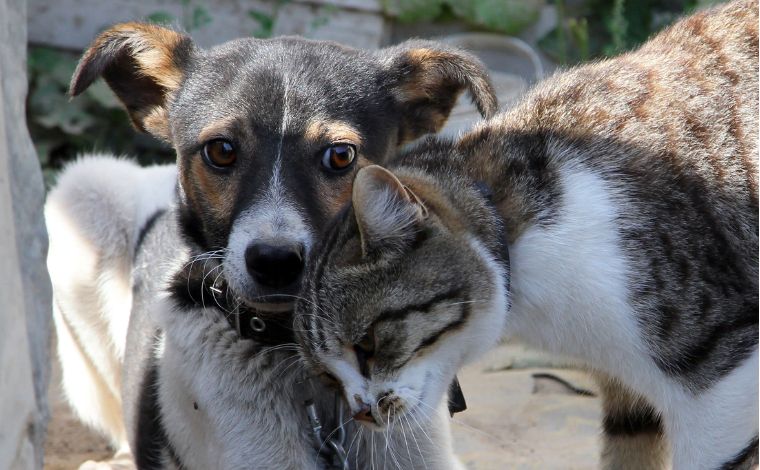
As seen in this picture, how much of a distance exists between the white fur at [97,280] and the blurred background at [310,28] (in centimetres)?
259

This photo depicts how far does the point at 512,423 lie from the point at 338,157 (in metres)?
1.87

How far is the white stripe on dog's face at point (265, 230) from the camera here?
3549mm

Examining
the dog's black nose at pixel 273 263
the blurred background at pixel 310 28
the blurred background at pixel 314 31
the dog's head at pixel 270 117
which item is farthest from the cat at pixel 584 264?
the blurred background at pixel 310 28

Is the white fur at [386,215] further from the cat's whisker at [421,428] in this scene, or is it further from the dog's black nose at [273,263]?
the cat's whisker at [421,428]

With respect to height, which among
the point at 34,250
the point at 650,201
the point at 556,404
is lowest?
the point at 556,404

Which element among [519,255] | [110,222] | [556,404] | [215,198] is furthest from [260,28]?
[519,255]

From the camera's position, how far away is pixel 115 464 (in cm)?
493

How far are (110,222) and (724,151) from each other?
3.00 m

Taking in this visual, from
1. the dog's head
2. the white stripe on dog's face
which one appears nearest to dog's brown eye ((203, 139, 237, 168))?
the dog's head

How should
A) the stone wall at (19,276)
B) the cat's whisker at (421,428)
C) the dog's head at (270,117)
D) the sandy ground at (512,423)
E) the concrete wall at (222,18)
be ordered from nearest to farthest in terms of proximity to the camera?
the stone wall at (19,276) < the cat's whisker at (421,428) < the dog's head at (270,117) < the sandy ground at (512,423) < the concrete wall at (222,18)

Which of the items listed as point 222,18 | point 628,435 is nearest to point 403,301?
point 628,435

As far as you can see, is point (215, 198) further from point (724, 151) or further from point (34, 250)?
point (724, 151)

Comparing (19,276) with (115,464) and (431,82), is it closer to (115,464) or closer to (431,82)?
(431,82)

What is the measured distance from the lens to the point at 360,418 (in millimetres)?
3453
